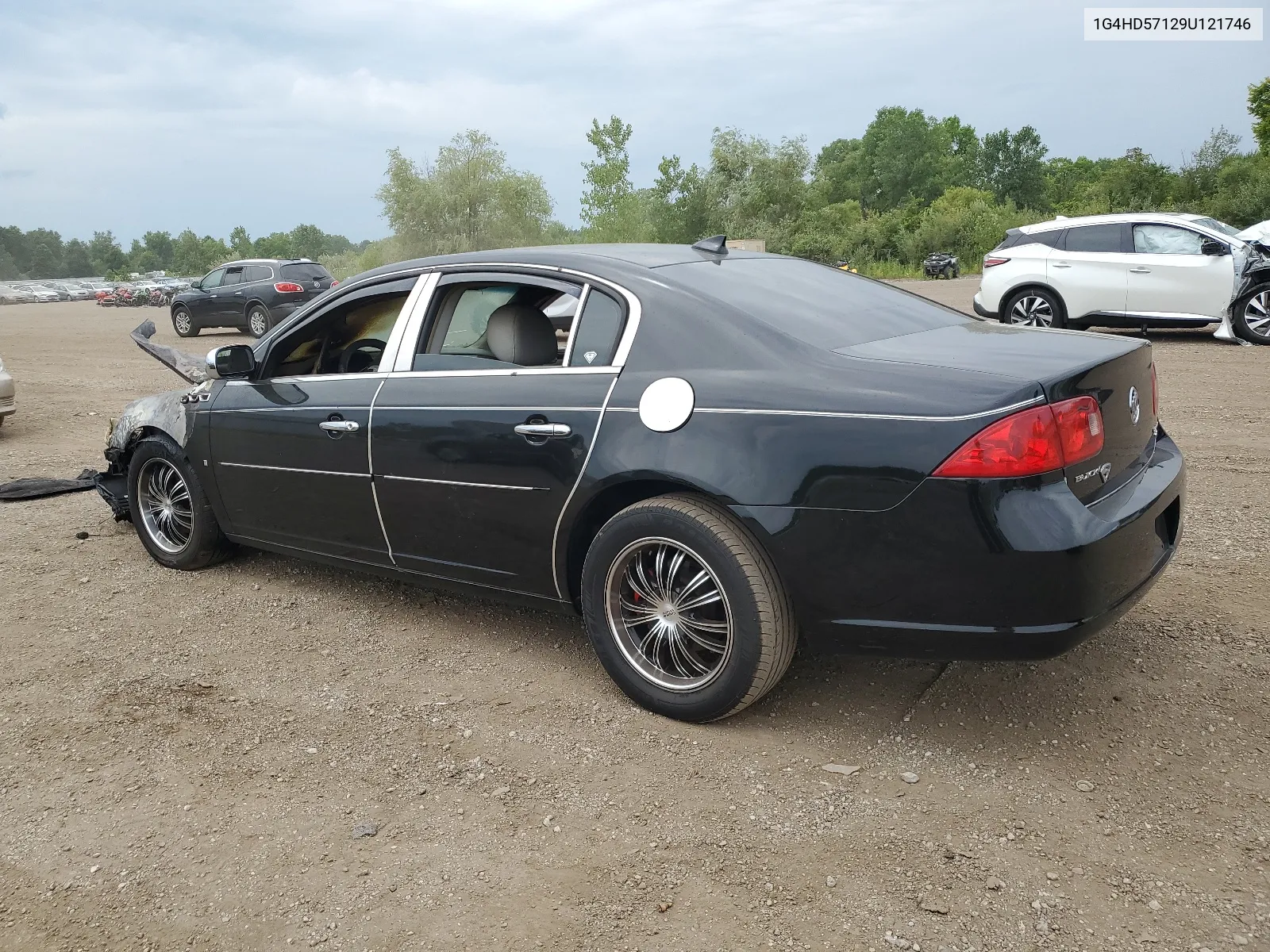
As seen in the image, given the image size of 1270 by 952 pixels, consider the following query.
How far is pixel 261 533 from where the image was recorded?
5.03 m

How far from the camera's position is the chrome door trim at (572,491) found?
3.63 m

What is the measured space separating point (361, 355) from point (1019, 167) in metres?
110

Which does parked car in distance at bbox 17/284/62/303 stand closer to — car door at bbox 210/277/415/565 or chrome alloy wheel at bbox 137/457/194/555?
→ chrome alloy wheel at bbox 137/457/194/555

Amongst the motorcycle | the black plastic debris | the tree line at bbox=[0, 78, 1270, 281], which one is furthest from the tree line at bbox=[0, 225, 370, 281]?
the black plastic debris

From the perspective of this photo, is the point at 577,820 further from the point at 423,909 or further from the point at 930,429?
the point at 930,429

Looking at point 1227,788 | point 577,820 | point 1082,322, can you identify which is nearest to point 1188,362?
point 1082,322

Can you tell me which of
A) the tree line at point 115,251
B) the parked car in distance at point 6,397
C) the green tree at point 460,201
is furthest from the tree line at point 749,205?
the tree line at point 115,251

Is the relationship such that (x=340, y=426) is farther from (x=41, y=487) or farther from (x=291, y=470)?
(x=41, y=487)

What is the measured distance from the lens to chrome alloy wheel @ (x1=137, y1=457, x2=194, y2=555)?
554cm

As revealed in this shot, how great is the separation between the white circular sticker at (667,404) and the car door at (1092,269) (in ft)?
38.9

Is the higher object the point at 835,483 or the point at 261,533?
the point at 835,483

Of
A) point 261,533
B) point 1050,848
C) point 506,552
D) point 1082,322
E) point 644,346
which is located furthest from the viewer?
point 1082,322

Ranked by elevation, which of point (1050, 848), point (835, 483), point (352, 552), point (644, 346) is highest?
point (644, 346)

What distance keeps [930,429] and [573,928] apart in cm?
163
